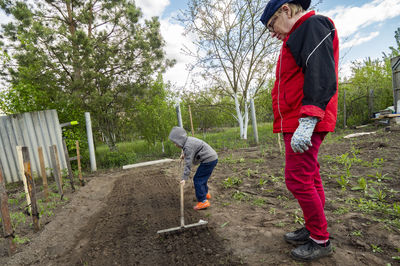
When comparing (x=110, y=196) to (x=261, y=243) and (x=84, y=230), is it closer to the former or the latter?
(x=84, y=230)

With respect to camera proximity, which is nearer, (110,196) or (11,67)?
(110,196)

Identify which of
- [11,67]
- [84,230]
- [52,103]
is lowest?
[84,230]

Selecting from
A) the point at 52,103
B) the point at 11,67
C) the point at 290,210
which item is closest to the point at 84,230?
the point at 290,210

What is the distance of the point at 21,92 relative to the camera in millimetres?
6020

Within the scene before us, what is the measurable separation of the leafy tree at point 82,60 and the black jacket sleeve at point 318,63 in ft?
19.6

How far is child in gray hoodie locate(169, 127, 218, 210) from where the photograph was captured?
3.26 metres

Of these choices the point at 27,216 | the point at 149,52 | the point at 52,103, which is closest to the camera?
the point at 27,216

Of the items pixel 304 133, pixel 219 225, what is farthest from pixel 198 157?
pixel 304 133

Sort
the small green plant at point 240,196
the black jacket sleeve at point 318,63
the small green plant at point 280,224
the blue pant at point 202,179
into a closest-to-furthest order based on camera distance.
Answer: the black jacket sleeve at point 318,63 → the small green plant at point 280,224 → the blue pant at point 202,179 → the small green plant at point 240,196

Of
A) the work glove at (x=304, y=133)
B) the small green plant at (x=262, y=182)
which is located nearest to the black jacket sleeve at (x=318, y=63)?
the work glove at (x=304, y=133)

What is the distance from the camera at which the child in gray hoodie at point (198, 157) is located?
3.26 metres

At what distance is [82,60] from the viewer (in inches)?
237

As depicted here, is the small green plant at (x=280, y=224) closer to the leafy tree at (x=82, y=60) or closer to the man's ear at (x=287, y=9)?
the man's ear at (x=287, y=9)

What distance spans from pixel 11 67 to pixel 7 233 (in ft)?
18.2
